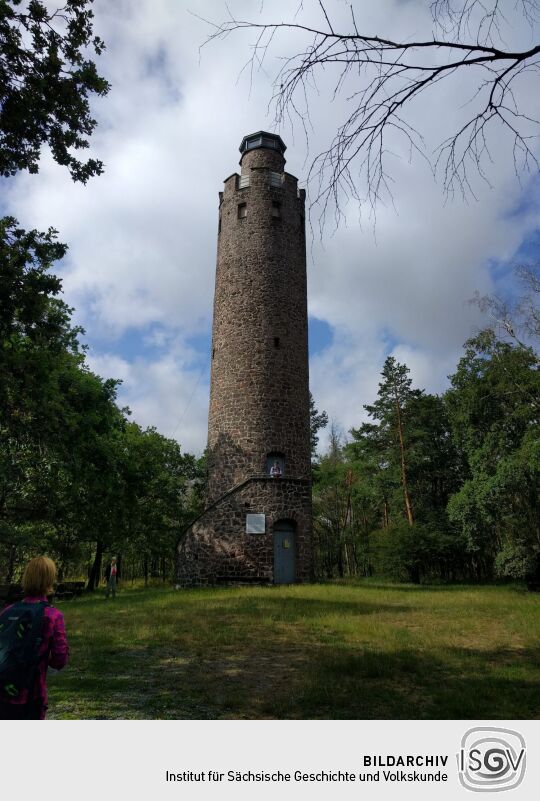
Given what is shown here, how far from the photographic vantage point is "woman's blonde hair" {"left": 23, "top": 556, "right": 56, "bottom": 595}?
3.28 meters

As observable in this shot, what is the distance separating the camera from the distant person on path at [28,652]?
3.01m

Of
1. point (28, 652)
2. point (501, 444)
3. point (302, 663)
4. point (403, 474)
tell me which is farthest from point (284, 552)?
point (28, 652)

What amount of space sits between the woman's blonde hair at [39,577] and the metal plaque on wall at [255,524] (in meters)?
16.2

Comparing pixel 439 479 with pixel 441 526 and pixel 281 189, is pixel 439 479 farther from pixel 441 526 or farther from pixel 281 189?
pixel 281 189

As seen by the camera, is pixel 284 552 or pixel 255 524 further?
pixel 284 552

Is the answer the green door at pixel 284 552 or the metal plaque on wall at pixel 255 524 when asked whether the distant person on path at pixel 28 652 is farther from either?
the green door at pixel 284 552

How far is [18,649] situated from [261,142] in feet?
85.1

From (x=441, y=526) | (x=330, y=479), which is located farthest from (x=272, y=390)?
(x=330, y=479)

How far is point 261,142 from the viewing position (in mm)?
24844

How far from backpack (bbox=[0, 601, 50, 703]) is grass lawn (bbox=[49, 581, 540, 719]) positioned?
81.3 inches

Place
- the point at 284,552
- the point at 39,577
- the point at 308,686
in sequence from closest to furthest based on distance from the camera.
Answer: the point at 39,577, the point at 308,686, the point at 284,552

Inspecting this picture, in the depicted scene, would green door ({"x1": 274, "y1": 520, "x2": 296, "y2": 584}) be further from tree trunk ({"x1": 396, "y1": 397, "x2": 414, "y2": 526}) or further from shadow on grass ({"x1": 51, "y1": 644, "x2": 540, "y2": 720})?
tree trunk ({"x1": 396, "y1": 397, "x2": 414, "y2": 526})
